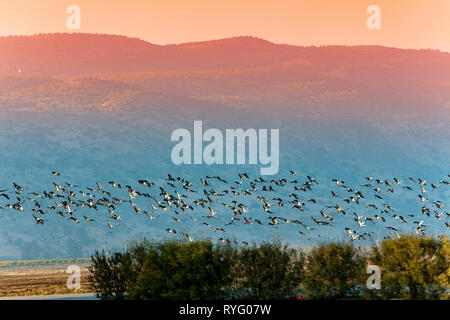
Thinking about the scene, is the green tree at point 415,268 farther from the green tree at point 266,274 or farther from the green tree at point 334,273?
the green tree at point 266,274

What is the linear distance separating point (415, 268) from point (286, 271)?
602 cm

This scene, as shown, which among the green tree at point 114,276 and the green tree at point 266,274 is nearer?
the green tree at point 266,274

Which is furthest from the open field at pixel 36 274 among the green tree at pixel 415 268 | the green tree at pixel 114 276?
the green tree at pixel 415 268

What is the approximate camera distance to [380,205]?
560 feet

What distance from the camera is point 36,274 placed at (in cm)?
11031

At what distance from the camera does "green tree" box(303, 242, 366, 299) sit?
36.3 meters

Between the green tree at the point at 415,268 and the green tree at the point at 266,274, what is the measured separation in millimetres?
4155

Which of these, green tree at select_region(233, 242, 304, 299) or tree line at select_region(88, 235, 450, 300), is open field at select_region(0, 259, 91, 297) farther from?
green tree at select_region(233, 242, 304, 299)

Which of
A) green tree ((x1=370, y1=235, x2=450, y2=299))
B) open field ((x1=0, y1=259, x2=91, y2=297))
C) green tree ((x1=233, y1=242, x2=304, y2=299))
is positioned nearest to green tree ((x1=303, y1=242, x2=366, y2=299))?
green tree ((x1=233, y1=242, x2=304, y2=299))

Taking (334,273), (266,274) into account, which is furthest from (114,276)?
(334,273)

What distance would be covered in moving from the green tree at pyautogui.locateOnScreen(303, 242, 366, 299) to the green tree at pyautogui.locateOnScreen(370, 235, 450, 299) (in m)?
1.19

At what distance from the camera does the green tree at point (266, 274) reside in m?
36.9

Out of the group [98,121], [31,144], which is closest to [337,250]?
[31,144]

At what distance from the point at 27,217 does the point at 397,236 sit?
403 ft
